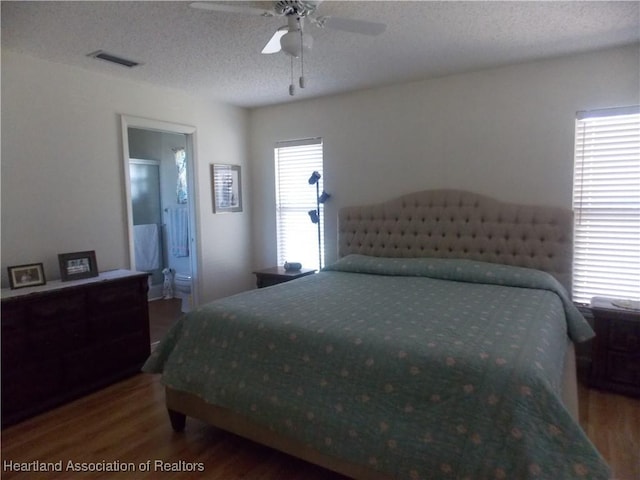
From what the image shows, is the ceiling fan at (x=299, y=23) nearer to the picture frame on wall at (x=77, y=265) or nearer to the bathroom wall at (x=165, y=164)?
the picture frame on wall at (x=77, y=265)

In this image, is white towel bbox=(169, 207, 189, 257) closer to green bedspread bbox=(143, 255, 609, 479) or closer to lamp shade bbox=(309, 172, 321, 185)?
lamp shade bbox=(309, 172, 321, 185)

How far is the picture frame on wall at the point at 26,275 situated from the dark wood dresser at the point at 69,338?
0.24 feet

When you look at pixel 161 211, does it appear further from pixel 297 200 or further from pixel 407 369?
pixel 407 369

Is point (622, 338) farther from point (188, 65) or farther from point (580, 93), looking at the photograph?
point (188, 65)

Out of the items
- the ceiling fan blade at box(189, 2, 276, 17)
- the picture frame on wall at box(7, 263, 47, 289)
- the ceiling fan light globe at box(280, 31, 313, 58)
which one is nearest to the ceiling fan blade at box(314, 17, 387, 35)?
the ceiling fan light globe at box(280, 31, 313, 58)

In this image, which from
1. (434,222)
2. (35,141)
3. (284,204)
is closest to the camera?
(35,141)

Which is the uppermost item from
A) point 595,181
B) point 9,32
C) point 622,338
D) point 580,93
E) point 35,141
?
point 9,32

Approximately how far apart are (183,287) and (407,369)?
14.4ft

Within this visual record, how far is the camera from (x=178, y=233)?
221 inches

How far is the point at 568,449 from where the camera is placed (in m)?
1.45

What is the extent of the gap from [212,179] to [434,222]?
2398 millimetres

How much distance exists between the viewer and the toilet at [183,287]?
5.28 m

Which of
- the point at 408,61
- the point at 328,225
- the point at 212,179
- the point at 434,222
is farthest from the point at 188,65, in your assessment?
the point at 434,222

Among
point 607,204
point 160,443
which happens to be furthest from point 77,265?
point 607,204
